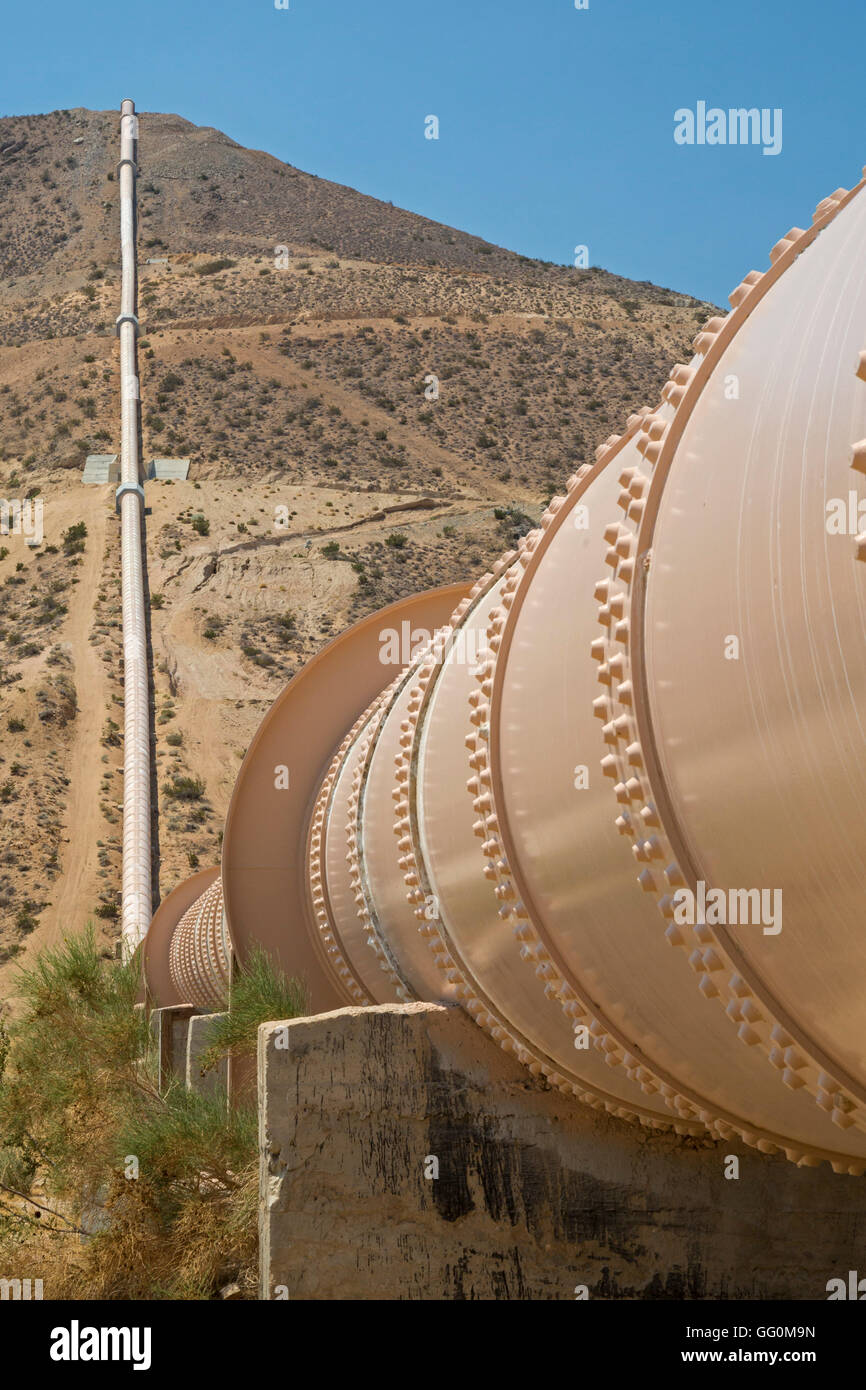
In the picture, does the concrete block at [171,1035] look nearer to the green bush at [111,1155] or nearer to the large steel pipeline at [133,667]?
the green bush at [111,1155]

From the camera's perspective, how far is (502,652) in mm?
3924

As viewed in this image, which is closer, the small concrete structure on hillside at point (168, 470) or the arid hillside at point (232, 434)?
the arid hillside at point (232, 434)

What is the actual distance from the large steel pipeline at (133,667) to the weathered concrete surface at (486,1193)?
534 inches

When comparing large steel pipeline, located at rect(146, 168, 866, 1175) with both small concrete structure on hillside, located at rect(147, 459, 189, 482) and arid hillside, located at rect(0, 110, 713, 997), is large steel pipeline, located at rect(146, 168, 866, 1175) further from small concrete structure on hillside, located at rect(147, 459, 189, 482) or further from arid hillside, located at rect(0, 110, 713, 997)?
small concrete structure on hillside, located at rect(147, 459, 189, 482)

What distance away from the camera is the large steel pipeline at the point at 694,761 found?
219 centimetres

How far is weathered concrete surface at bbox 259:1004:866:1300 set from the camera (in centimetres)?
444

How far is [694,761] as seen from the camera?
253cm

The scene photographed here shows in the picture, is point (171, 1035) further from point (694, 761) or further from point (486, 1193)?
point (694, 761)

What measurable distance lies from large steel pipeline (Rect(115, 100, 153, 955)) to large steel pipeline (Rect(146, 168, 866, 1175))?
1436 cm

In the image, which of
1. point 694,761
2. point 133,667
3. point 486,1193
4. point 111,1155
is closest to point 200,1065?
point 111,1155

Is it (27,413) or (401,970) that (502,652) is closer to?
(401,970)

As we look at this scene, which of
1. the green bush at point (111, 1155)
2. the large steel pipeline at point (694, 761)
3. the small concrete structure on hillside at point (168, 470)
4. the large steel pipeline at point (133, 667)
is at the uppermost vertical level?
the small concrete structure on hillside at point (168, 470)

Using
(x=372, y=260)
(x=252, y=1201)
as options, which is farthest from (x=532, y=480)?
(x=252, y=1201)

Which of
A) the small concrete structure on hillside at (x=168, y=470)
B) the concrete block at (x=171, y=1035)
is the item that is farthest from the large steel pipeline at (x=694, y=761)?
the small concrete structure on hillside at (x=168, y=470)
